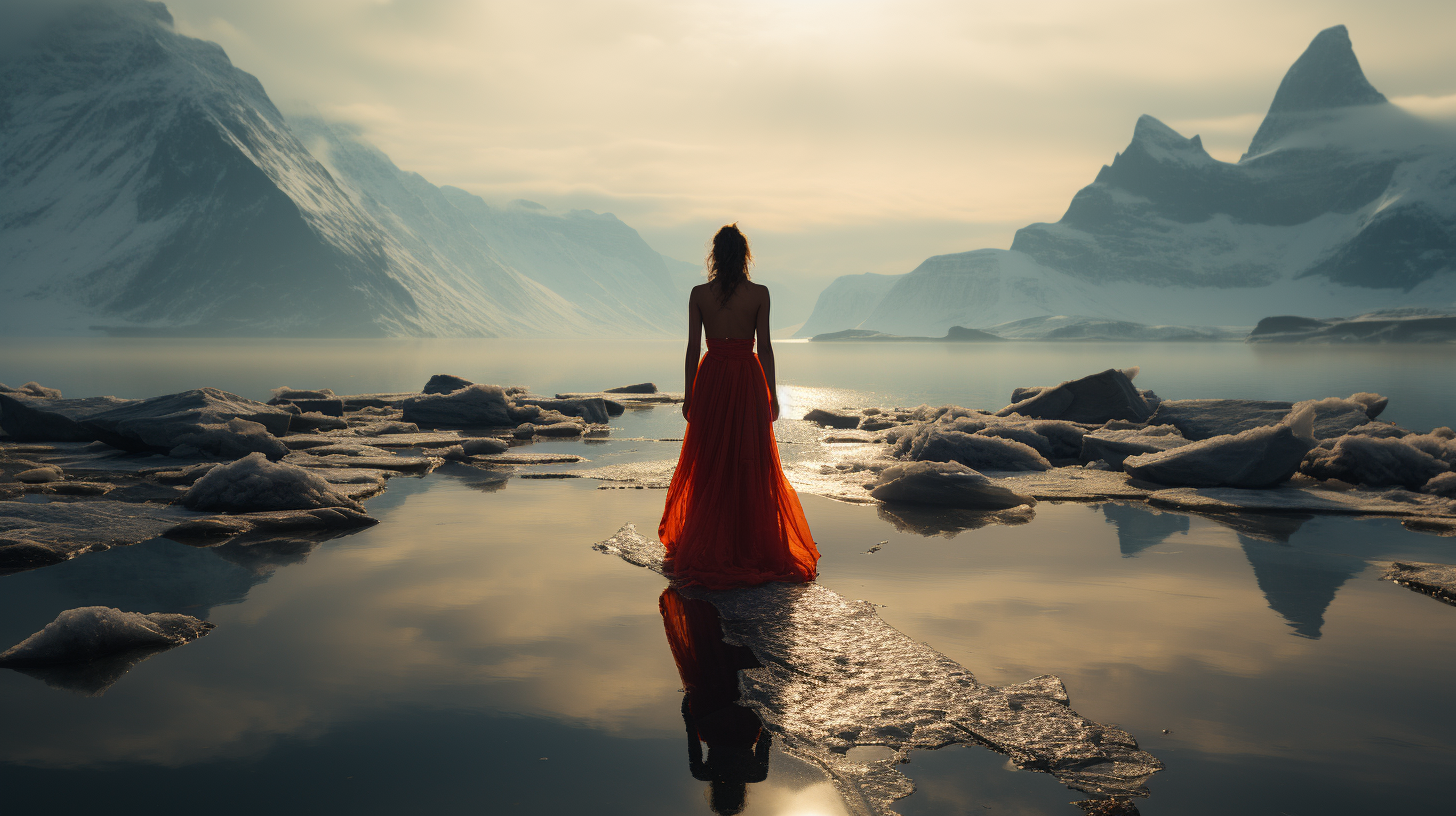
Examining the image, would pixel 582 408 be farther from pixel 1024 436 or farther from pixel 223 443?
pixel 1024 436

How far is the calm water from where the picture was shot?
2.95 m

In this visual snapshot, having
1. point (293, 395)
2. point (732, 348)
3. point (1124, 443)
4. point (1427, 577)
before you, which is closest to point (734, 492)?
point (732, 348)

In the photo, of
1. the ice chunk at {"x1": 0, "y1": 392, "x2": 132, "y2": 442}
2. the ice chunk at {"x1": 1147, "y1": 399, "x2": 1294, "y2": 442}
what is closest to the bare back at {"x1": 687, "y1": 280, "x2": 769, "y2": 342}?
the ice chunk at {"x1": 1147, "y1": 399, "x2": 1294, "y2": 442}

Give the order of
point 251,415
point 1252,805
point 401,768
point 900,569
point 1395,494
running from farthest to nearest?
point 251,415, point 1395,494, point 900,569, point 401,768, point 1252,805

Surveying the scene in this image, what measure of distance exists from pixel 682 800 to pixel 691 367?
389 centimetres

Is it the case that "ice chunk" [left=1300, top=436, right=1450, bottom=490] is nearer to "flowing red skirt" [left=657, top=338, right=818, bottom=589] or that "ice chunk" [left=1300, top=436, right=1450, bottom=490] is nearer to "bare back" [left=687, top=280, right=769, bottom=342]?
"flowing red skirt" [left=657, top=338, right=818, bottom=589]

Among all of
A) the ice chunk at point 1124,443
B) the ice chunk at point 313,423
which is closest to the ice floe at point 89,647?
the ice chunk at point 1124,443

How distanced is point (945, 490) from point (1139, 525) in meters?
2.00

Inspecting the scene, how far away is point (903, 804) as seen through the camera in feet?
9.43

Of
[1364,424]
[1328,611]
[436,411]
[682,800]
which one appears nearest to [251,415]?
[436,411]

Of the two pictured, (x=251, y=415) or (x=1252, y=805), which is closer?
(x=1252, y=805)

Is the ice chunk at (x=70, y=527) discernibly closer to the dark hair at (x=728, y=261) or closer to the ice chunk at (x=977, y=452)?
the dark hair at (x=728, y=261)

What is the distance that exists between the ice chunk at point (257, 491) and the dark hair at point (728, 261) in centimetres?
446

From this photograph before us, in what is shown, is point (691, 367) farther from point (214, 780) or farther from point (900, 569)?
point (214, 780)
